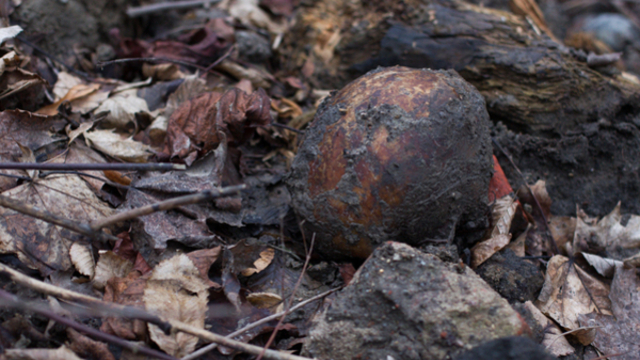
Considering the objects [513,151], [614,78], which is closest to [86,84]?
[513,151]

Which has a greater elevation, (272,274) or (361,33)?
(361,33)

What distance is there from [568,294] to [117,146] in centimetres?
276

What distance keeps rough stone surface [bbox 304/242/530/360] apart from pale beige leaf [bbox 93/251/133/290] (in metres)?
1.00

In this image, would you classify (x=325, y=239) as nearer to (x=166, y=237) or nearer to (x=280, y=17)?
(x=166, y=237)

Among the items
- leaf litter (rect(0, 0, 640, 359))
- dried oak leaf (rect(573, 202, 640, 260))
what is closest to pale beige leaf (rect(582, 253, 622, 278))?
leaf litter (rect(0, 0, 640, 359))

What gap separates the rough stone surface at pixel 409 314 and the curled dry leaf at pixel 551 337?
1.39 feet

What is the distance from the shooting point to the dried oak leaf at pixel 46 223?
198 cm

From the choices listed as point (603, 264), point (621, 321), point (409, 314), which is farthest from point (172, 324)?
point (603, 264)

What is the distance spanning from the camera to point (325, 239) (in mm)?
2156

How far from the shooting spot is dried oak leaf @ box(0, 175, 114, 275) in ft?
6.48

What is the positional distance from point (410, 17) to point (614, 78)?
1.57m

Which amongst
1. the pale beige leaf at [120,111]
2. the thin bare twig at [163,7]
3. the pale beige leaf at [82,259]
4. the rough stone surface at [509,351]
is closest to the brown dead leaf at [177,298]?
the pale beige leaf at [82,259]

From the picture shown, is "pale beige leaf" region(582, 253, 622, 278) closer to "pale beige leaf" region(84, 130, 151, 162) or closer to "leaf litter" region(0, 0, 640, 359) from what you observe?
"leaf litter" region(0, 0, 640, 359)

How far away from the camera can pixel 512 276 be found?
220 centimetres
